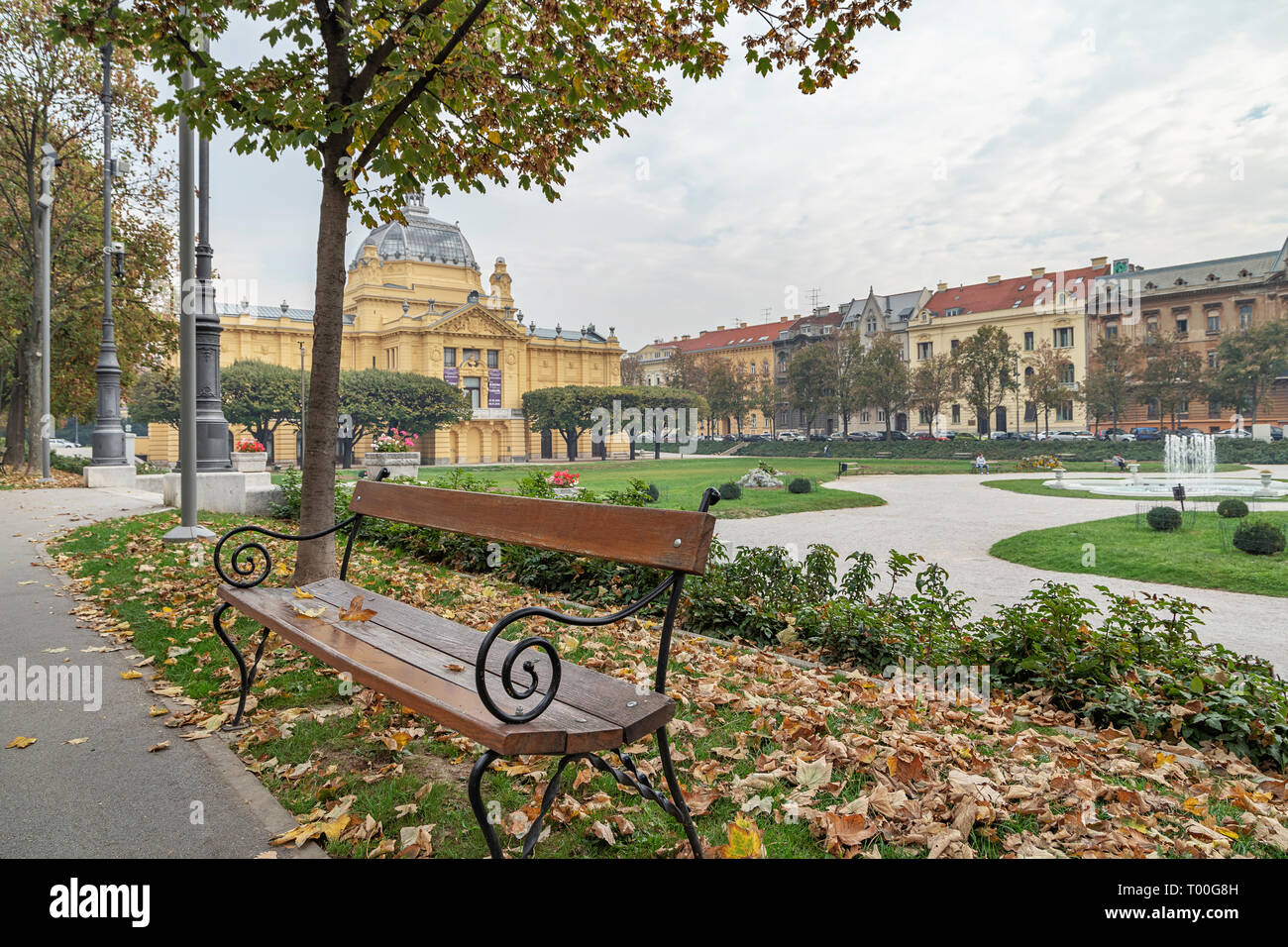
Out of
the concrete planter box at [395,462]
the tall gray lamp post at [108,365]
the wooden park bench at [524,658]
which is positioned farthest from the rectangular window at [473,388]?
the wooden park bench at [524,658]

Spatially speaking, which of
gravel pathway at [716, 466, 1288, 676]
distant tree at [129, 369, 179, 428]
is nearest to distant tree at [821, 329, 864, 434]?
gravel pathway at [716, 466, 1288, 676]

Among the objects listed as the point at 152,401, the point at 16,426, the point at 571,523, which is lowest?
the point at 571,523

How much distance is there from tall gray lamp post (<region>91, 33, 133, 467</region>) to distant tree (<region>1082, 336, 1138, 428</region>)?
158ft

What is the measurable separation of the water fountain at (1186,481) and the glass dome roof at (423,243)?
54993mm

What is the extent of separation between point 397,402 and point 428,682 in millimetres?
48374

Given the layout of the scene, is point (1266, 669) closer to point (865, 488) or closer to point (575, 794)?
point (575, 794)

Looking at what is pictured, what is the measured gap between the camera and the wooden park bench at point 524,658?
218 cm

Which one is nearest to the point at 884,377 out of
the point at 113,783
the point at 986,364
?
the point at 986,364

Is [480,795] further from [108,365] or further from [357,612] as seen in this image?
[108,365]

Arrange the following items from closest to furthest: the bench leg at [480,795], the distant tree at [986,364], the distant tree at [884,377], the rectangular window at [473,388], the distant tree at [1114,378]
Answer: the bench leg at [480,795], the distant tree at [1114,378], the distant tree at [986,364], the distant tree at [884,377], the rectangular window at [473,388]

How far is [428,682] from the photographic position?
2.66 meters

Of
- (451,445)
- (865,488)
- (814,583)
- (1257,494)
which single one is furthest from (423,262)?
(814,583)

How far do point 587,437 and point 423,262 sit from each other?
2158 centimetres

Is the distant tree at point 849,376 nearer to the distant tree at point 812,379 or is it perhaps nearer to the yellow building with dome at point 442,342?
the distant tree at point 812,379
